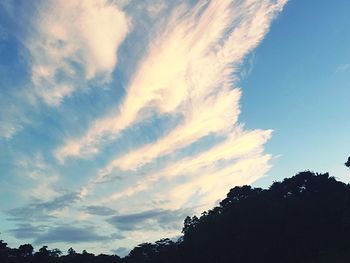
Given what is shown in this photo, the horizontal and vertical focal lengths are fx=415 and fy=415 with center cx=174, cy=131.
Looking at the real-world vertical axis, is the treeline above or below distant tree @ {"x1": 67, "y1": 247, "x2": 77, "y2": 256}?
below

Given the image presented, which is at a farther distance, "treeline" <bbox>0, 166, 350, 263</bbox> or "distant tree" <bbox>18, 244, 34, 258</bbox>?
"distant tree" <bbox>18, 244, 34, 258</bbox>

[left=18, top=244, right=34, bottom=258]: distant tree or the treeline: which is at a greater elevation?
[left=18, top=244, right=34, bottom=258]: distant tree

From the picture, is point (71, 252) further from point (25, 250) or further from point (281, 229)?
point (281, 229)

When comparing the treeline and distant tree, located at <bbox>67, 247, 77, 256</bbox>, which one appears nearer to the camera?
the treeline

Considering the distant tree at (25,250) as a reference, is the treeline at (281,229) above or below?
below

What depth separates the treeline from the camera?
68.4m

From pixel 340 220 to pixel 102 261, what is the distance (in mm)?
64734

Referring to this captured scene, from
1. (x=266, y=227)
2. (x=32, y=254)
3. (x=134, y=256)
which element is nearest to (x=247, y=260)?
(x=266, y=227)

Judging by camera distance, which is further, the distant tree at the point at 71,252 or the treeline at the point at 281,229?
the distant tree at the point at 71,252

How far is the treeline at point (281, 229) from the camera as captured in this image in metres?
68.4

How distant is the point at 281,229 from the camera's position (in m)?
72.2

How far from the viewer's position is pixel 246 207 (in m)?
78.1

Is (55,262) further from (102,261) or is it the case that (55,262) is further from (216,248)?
(216,248)

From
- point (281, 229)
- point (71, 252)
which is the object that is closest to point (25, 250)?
point (71, 252)
